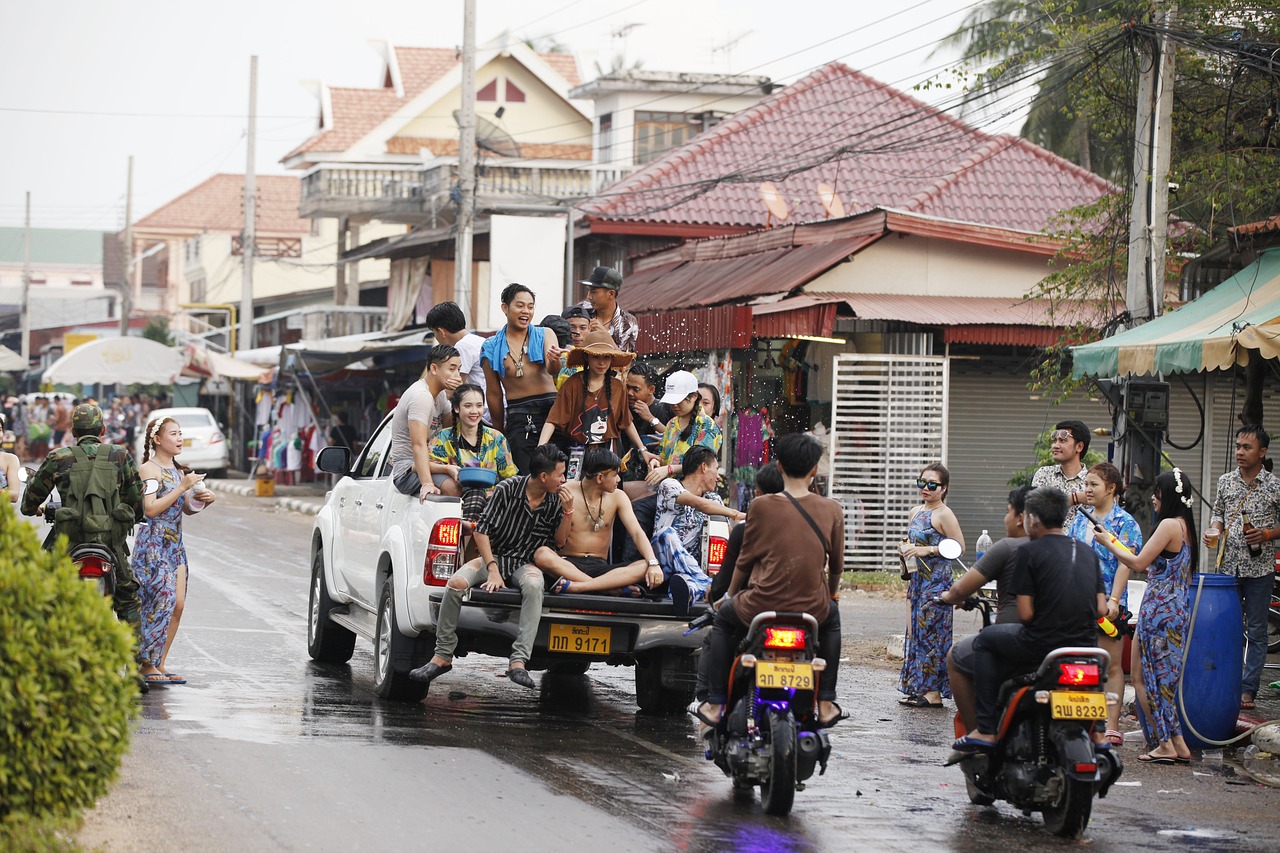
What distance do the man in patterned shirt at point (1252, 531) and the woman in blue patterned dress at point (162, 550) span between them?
7018mm

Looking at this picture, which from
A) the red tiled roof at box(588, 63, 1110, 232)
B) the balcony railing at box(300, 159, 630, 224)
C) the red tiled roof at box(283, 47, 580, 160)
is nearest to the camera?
the red tiled roof at box(588, 63, 1110, 232)

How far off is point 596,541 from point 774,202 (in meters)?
22.1

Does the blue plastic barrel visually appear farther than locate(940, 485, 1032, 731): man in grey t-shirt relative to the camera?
Yes

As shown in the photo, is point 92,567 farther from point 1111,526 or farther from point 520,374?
point 1111,526

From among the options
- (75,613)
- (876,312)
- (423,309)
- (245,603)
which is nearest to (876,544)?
(876,312)

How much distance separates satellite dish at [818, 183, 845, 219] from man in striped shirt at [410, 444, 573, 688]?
70.4ft

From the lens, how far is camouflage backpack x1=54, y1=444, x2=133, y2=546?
33.5 feet

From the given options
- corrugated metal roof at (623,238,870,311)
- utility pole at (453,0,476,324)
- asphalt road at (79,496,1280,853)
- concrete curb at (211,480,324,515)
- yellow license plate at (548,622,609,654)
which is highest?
utility pole at (453,0,476,324)

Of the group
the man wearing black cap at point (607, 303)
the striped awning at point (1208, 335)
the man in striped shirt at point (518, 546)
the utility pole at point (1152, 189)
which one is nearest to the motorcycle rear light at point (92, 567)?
the man in striped shirt at point (518, 546)

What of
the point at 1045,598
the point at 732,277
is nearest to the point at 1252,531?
the point at 1045,598

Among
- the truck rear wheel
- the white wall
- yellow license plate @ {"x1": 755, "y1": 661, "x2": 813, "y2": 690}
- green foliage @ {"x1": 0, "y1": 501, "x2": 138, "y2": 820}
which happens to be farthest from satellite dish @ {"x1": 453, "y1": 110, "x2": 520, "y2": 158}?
green foliage @ {"x1": 0, "y1": 501, "x2": 138, "y2": 820}

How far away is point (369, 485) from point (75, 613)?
595cm

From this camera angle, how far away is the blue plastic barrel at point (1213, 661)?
33.3 ft

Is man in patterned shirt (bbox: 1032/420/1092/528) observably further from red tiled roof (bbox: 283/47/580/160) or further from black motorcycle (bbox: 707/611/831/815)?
red tiled roof (bbox: 283/47/580/160)
